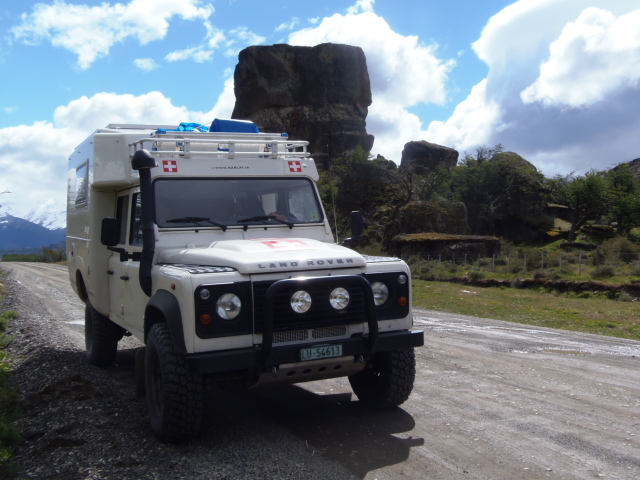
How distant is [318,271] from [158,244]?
1.86 meters

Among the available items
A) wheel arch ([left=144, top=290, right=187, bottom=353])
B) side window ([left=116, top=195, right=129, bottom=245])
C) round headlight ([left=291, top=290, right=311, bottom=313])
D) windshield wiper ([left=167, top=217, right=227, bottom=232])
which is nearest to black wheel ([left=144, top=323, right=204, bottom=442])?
wheel arch ([left=144, top=290, right=187, bottom=353])

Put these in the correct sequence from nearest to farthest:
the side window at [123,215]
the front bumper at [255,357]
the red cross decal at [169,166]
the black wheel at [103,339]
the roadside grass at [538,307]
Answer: the front bumper at [255,357]
the red cross decal at [169,166]
the side window at [123,215]
the black wheel at [103,339]
the roadside grass at [538,307]

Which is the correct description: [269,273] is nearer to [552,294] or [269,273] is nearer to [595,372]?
[595,372]

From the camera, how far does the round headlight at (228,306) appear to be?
16.8 ft

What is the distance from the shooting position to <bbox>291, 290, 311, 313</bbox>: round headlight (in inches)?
206

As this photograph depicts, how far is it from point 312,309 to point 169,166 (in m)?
2.43

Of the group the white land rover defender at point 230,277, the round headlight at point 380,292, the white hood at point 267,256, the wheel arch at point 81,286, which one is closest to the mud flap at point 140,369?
the white land rover defender at point 230,277

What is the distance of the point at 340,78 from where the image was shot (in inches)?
3553

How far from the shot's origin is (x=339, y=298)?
5.40m

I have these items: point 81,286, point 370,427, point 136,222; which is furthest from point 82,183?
point 370,427

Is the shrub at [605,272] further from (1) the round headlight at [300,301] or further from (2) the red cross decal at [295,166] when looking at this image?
(1) the round headlight at [300,301]

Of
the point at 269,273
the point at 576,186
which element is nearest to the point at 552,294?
the point at 269,273

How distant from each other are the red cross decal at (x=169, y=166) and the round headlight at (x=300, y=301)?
2.26m

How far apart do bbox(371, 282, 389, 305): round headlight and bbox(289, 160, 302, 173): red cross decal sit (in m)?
2.05
